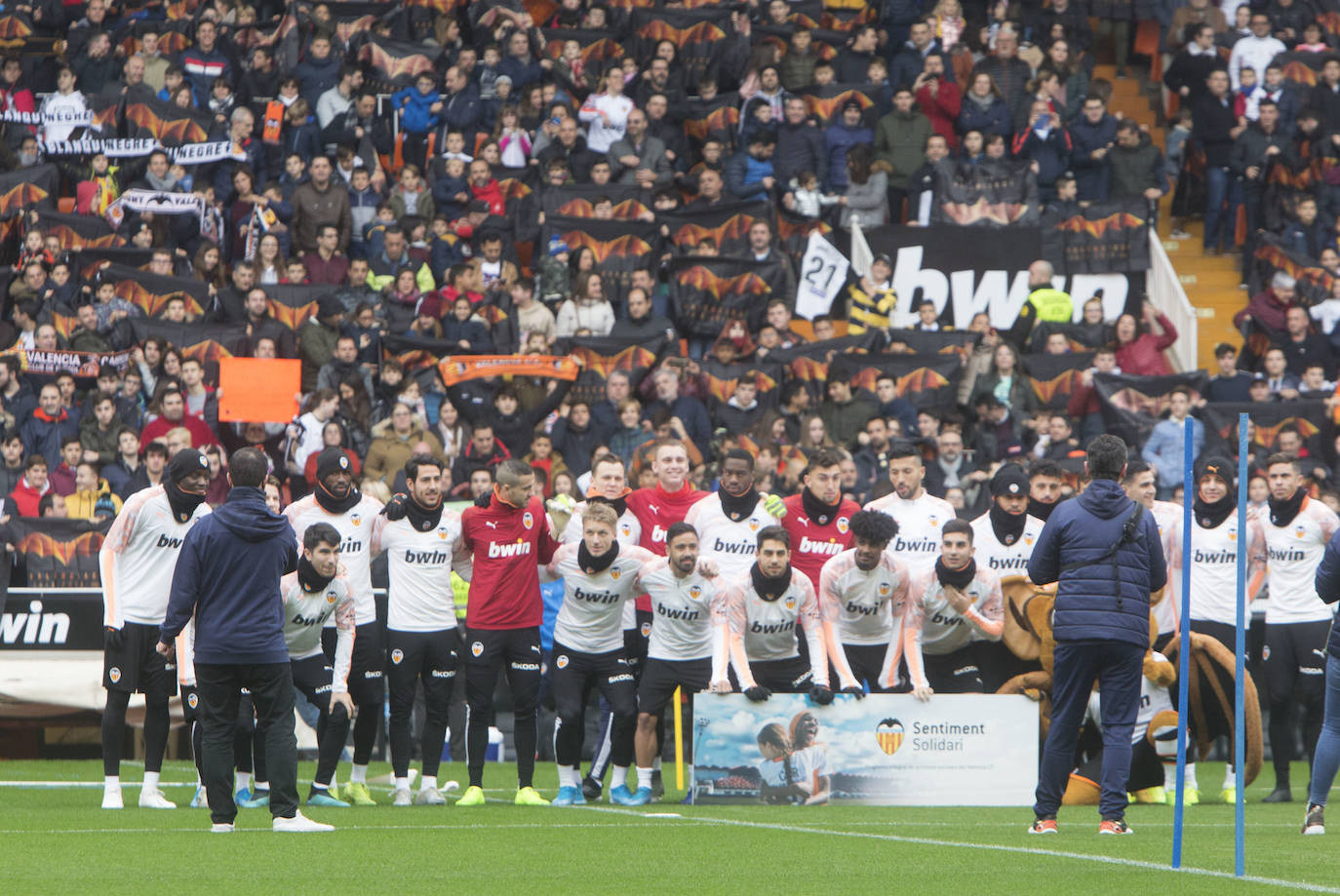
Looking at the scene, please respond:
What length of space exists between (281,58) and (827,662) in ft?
44.3

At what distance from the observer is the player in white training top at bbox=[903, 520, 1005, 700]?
12906 millimetres

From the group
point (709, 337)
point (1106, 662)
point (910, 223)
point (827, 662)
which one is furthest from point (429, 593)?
point (910, 223)

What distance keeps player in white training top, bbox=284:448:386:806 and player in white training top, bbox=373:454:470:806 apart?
0.14 meters

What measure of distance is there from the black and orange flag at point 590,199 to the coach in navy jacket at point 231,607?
40.8ft

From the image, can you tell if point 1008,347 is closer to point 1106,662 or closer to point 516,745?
point 516,745

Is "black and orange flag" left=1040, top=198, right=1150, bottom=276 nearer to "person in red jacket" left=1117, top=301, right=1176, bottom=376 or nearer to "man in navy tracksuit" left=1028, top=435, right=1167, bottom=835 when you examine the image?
"person in red jacket" left=1117, top=301, right=1176, bottom=376

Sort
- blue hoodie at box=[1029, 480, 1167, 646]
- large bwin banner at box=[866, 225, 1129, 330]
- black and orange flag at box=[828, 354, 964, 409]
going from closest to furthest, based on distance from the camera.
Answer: blue hoodie at box=[1029, 480, 1167, 646], black and orange flag at box=[828, 354, 964, 409], large bwin banner at box=[866, 225, 1129, 330]

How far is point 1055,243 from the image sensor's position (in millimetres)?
22953

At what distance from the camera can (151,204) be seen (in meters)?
21.6

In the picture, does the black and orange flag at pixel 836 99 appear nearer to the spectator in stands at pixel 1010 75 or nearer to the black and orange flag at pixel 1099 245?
the spectator in stands at pixel 1010 75

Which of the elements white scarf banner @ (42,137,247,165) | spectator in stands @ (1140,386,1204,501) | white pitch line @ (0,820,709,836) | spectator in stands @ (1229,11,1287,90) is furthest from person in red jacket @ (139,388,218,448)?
spectator in stands @ (1229,11,1287,90)

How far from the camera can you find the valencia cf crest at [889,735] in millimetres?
12523

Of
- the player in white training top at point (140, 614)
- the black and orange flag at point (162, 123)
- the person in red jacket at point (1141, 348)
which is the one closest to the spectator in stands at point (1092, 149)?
the person in red jacket at point (1141, 348)

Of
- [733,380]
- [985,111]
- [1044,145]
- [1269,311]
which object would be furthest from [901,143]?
[733,380]
